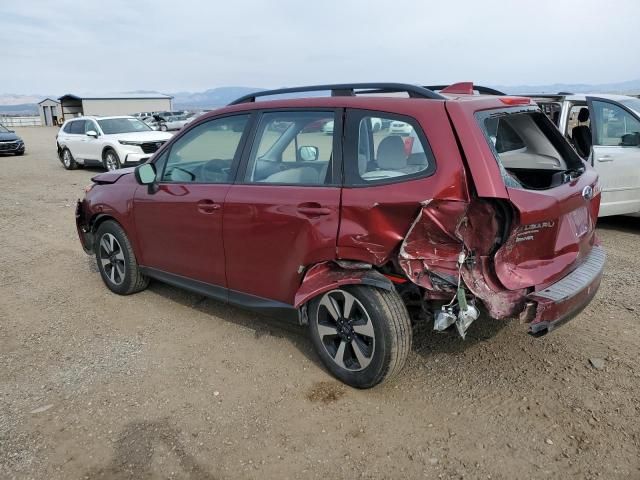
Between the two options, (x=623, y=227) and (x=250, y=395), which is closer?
(x=250, y=395)

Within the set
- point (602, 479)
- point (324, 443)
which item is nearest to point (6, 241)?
point (324, 443)

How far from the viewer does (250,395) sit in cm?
327

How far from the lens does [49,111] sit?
5509cm

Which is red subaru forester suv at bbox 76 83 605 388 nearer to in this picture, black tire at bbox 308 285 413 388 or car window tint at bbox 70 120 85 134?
black tire at bbox 308 285 413 388

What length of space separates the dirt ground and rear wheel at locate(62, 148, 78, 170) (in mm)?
12629

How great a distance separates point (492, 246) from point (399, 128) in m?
0.88

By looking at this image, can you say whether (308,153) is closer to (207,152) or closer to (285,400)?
(207,152)

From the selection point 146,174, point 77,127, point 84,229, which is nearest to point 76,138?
point 77,127

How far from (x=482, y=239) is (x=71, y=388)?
9.23 ft

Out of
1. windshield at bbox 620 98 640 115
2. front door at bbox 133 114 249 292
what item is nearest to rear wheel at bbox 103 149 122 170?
front door at bbox 133 114 249 292

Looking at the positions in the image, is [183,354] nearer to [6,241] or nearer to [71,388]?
[71,388]

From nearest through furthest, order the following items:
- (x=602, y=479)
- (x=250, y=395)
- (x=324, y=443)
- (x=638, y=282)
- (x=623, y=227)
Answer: (x=602, y=479), (x=324, y=443), (x=250, y=395), (x=638, y=282), (x=623, y=227)

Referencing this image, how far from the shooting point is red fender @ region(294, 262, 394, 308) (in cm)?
304

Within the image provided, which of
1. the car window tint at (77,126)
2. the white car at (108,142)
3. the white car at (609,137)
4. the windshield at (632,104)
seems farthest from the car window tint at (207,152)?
the car window tint at (77,126)
